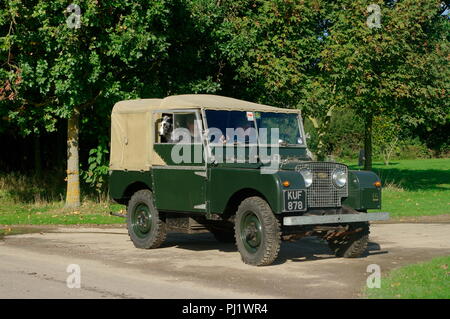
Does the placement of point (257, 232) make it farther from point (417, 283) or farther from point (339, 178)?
point (417, 283)

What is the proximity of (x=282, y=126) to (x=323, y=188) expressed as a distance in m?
1.88

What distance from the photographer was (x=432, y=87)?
80.0 feet

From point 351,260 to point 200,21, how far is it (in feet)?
37.8

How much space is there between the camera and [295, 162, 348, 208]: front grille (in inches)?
404

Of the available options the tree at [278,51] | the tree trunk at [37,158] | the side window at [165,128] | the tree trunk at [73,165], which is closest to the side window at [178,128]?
the side window at [165,128]

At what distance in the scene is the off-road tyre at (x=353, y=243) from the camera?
36.0ft

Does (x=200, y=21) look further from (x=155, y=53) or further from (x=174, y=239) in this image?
(x=174, y=239)

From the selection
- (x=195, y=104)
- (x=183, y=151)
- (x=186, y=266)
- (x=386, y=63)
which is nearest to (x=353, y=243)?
(x=186, y=266)

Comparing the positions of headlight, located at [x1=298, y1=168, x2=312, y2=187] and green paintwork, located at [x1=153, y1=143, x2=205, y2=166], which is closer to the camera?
headlight, located at [x1=298, y1=168, x2=312, y2=187]

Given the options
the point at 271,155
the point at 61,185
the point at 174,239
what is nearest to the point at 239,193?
the point at 271,155

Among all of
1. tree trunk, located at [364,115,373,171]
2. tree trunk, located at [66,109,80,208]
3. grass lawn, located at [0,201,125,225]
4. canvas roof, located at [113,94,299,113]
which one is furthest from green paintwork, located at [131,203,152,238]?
tree trunk, located at [364,115,373,171]

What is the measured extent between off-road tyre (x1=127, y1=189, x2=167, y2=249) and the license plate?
299 cm

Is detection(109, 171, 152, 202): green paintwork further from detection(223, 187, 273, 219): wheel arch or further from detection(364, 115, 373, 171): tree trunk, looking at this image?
detection(364, 115, 373, 171): tree trunk

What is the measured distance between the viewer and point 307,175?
10.2 meters
